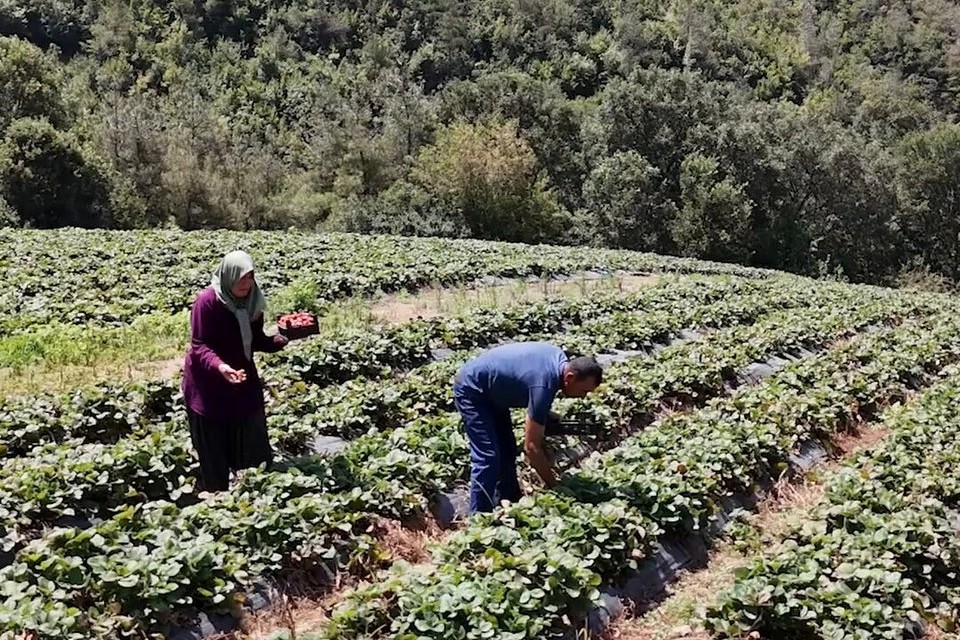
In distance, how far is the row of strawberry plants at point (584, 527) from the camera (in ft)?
14.8

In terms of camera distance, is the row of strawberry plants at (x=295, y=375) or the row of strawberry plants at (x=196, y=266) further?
the row of strawberry plants at (x=196, y=266)

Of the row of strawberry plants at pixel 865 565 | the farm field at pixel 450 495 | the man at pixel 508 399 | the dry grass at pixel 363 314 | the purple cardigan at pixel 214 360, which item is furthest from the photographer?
the dry grass at pixel 363 314

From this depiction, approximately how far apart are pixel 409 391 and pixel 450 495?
7.46 ft

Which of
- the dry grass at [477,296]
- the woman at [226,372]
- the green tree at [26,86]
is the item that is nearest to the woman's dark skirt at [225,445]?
the woman at [226,372]

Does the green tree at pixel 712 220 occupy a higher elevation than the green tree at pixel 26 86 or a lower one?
lower

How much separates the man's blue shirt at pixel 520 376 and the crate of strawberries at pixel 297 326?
3.92 feet

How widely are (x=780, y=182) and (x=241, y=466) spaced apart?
4309 cm

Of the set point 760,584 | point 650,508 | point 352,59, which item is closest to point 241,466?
point 650,508

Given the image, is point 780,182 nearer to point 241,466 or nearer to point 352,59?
point 241,466

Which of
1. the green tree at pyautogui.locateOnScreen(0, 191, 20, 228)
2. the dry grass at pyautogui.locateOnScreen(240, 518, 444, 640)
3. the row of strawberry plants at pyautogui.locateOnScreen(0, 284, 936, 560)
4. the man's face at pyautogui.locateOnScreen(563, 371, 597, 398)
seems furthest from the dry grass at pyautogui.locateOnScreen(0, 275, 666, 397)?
the green tree at pyautogui.locateOnScreen(0, 191, 20, 228)

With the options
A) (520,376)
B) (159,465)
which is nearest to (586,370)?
(520,376)

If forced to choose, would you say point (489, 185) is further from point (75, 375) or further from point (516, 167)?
point (75, 375)

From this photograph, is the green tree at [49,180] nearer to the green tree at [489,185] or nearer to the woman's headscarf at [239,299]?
the green tree at [489,185]

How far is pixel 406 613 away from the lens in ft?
14.9
